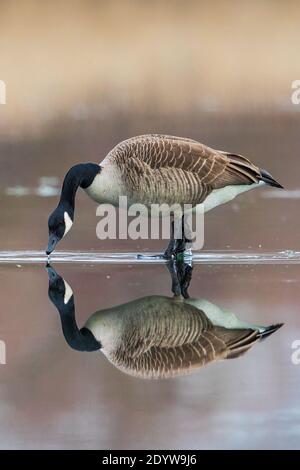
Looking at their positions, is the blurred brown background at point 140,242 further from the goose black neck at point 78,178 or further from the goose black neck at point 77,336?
the goose black neck at point 78,178

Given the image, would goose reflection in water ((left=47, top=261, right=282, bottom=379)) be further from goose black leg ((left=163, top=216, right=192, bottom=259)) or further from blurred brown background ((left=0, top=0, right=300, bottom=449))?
goose black leg ((left=163, top=216, right=192, bottom=259))

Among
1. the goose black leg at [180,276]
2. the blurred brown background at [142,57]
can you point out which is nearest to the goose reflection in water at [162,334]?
the goose black leg at [180,276]

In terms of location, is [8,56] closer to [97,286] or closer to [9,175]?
[9,175]

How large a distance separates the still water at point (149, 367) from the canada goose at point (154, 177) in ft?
4.36

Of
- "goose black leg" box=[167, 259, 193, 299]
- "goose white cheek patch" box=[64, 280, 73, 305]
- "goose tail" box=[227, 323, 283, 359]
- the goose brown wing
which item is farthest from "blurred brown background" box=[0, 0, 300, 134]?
"goose tail" box=[227, 323, 283, 359]

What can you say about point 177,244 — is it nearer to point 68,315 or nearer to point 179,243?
point 179,243

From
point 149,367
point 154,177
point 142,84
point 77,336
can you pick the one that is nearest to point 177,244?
point 154,177

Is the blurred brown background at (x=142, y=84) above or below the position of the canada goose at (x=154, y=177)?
above

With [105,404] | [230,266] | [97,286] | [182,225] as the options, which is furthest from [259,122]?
[105,404]

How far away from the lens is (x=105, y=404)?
3104 mm

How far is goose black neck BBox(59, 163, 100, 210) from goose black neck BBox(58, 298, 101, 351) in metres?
2.50

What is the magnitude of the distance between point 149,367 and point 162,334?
52 cm

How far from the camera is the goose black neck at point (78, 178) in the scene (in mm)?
Answer: 7012
